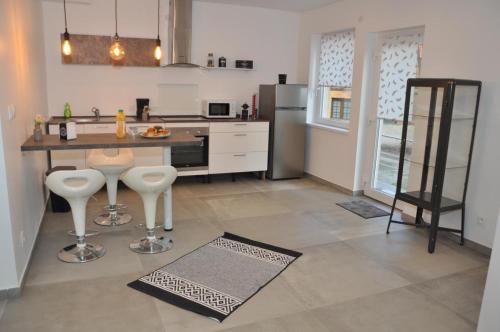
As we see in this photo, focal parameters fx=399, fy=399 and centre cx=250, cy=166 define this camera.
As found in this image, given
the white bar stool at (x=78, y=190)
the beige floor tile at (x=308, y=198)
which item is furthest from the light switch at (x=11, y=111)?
the beige floor tile at (x=308, y=198)

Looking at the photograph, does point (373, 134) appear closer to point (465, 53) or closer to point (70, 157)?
point (465, 53)

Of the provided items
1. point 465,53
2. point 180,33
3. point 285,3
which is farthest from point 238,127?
point 465,53

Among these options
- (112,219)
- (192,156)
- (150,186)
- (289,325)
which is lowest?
(289,325)

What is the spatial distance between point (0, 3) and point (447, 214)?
4.37 metres

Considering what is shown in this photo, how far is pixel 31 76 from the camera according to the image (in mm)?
4082

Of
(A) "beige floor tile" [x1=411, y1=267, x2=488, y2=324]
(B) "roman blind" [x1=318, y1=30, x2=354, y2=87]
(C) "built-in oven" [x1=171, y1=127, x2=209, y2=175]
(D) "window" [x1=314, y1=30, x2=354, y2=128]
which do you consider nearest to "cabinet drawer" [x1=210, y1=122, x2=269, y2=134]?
(C) "built-in oven" [x1=171, y1=127, x2=209, y2=175]

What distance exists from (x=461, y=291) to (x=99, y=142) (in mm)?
3208

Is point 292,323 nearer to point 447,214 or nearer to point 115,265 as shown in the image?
point 115,265

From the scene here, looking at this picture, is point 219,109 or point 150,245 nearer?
point 150,245

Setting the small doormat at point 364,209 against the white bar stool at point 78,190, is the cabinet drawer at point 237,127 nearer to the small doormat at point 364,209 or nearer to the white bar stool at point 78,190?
the small doormat at point 364,209

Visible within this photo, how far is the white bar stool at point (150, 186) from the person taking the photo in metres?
3.37

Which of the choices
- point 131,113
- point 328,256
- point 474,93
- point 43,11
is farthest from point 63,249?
point 474,93

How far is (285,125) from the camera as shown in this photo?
20.4 ft

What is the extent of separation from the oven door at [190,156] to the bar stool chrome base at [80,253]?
231 centimetres
